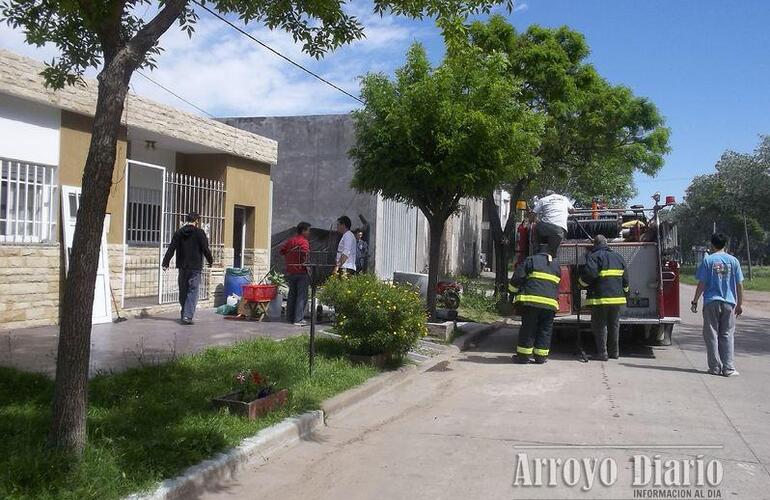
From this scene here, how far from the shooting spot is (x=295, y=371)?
7.78 metres

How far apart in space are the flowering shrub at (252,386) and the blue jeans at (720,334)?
19.6 feet

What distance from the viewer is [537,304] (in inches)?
388

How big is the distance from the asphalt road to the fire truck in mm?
1353

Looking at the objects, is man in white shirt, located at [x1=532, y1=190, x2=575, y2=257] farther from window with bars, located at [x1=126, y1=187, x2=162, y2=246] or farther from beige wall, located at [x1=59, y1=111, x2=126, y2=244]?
window with bars, located at [x1=126, y1=187, x2=162, y2=246]

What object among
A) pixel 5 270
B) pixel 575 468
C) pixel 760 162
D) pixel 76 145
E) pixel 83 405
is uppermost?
pixel 760 162

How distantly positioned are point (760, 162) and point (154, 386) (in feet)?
150

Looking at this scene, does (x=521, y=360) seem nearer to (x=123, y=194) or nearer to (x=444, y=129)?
(x=444, y=129)

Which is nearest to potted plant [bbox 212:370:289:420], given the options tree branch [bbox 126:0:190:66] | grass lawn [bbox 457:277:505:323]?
tree branch [bbox 126:0:190:66]

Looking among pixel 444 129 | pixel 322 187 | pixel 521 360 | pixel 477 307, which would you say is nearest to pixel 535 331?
pixel 521 360

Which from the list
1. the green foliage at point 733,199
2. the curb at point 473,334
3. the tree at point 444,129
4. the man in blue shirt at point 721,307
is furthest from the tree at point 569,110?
the green foliage at point 733,199

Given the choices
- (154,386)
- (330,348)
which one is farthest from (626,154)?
(154,386)

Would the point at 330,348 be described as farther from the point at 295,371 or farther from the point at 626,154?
the point at 626,154

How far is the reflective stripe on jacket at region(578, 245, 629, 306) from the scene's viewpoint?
1016 cm

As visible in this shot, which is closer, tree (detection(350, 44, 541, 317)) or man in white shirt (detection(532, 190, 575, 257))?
tree (detection(350, 44, 541, 317))
